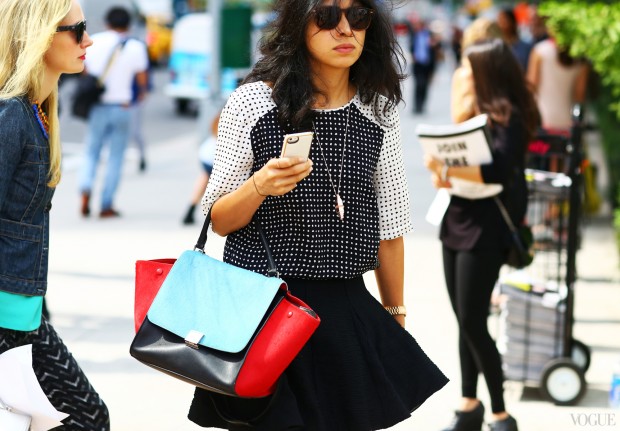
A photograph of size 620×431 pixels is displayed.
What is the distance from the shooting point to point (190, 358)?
9.75ft

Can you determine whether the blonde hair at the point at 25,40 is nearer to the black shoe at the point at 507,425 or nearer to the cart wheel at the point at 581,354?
the black shoe at the point at 507,425

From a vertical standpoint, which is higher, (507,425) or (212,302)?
(212,302)

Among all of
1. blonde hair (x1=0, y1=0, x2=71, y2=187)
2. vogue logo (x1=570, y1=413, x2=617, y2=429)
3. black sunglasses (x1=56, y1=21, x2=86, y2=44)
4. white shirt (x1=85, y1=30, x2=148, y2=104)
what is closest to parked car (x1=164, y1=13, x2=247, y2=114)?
white shirt (x1=85, y1=30, x2=148, y2=104)

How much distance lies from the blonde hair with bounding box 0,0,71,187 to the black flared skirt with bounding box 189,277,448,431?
0.94m

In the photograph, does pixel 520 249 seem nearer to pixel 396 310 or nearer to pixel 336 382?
pixel 396 310

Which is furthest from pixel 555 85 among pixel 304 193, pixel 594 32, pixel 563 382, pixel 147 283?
pixel 147 283

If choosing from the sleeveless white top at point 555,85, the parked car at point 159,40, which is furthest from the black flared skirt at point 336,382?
the parked car at point 159,40

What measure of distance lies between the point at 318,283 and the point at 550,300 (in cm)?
300

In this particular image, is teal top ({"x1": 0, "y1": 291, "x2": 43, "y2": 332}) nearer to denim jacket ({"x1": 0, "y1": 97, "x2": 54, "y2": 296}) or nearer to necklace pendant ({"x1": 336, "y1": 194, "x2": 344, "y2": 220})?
denim jacket ({"x1": 0, "y1": 97, "x2": 54, "y2": 296})

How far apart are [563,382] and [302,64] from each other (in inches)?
118

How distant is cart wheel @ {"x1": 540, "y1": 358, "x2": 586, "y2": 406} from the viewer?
18.3 feet

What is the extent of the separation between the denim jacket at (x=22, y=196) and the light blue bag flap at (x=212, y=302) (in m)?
0.44

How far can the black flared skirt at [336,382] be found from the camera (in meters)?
3.07

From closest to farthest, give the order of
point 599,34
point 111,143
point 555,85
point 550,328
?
point 550,328
point 599,34
point 555,85
point 111,143
